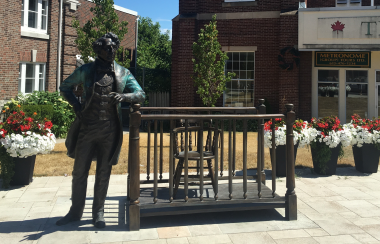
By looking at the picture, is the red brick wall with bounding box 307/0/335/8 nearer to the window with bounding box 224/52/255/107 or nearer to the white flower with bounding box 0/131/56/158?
the window with bounding box 224/52/255/107

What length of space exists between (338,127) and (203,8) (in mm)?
11067

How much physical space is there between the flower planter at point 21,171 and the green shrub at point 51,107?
7401 mm

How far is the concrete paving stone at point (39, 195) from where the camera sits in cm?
562

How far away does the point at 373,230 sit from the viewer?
4.39 metres

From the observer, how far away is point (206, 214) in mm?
5023

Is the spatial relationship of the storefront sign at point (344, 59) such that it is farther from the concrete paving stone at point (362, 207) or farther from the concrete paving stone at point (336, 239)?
the concrete paving stone at point (336, 239)

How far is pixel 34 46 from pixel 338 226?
14.7 metres

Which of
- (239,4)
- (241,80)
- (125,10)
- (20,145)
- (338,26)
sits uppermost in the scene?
(125,10)

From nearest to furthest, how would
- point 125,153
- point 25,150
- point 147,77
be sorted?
point 25,150, point 125,153, point 147,77

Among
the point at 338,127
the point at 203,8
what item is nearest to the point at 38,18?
the point at 203,8

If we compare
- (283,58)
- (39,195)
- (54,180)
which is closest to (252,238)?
(39,195)

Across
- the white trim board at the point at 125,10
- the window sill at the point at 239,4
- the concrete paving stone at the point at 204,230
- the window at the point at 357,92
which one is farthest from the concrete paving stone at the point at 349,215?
the white trim board at the point at 125,10

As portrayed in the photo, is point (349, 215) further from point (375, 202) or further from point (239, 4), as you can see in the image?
point (239, 4)

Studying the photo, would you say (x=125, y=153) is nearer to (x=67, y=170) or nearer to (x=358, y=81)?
(x=67, y=170)
